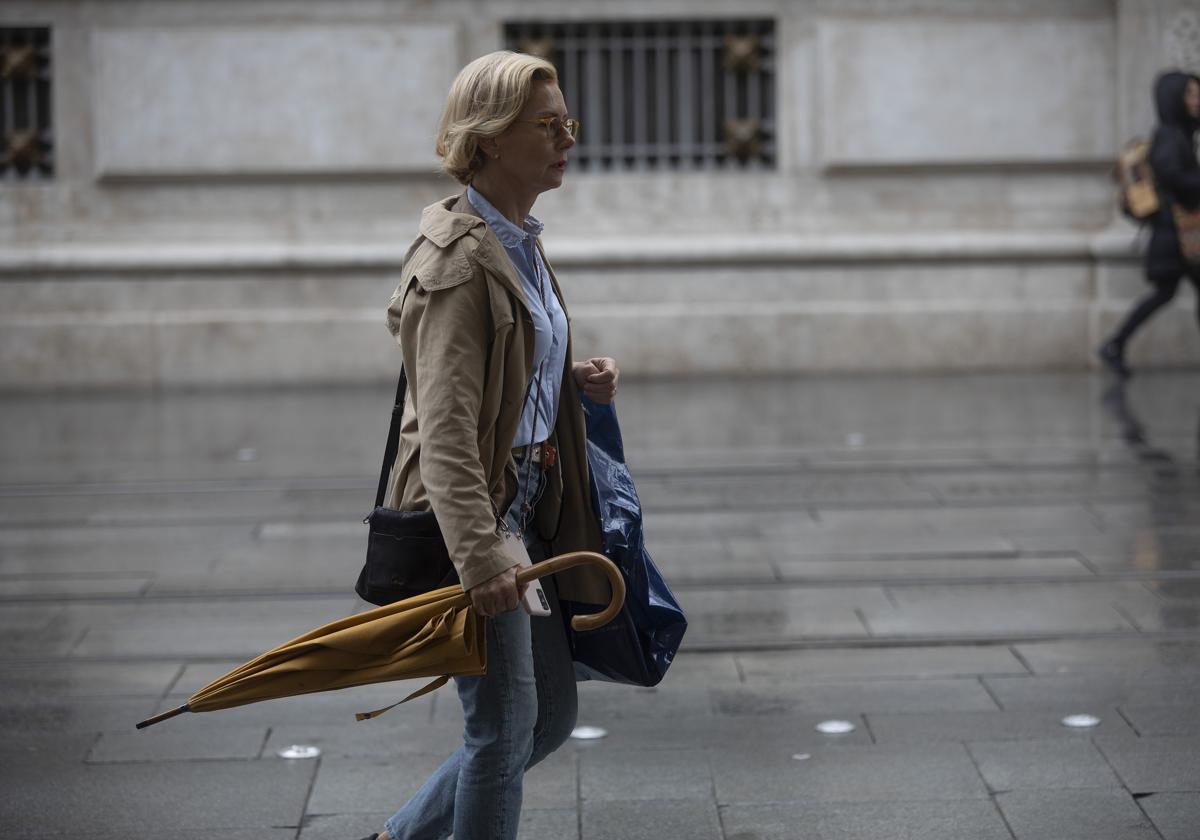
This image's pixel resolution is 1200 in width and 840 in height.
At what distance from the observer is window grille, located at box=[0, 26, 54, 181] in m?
14.2

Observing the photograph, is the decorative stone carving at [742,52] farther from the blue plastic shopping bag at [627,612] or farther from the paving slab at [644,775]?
the blue plastic shopping bag at [627,612]

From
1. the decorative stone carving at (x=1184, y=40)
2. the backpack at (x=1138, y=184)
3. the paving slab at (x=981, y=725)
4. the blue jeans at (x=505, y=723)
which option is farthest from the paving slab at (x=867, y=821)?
the decorative stone carving at (x=1184, y=40)

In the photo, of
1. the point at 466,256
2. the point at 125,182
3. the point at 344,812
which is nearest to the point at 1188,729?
the point at 344,812

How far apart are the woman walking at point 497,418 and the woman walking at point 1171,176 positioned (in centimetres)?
968

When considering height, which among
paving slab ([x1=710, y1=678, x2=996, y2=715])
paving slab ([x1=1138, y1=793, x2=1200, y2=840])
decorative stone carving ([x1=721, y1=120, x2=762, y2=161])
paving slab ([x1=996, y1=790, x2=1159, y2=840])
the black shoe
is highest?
decorative stone carving ([x1=721, y1=120, x2=762, y2=161])

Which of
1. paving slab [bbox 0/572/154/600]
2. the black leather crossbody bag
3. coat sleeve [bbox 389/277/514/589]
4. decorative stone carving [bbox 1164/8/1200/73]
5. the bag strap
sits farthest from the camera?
decorative stone carving [bbox 1164/8/1200/73]

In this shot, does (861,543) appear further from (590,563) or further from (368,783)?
(590,563)

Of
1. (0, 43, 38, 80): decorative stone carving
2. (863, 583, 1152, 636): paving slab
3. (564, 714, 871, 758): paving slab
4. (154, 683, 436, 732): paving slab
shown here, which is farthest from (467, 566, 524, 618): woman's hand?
(0, 43, 38, 80): decorative stone carving

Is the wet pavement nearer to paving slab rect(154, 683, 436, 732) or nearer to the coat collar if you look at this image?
paving slab rect(154, 683, 436, 732)

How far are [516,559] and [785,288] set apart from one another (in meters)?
11.3

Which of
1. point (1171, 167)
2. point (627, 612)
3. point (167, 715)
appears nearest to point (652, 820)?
point (627, 612)

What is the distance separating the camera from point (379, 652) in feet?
10.2

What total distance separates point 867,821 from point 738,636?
1836mm

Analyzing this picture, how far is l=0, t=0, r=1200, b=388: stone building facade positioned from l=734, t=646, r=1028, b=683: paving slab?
837 centimetres
